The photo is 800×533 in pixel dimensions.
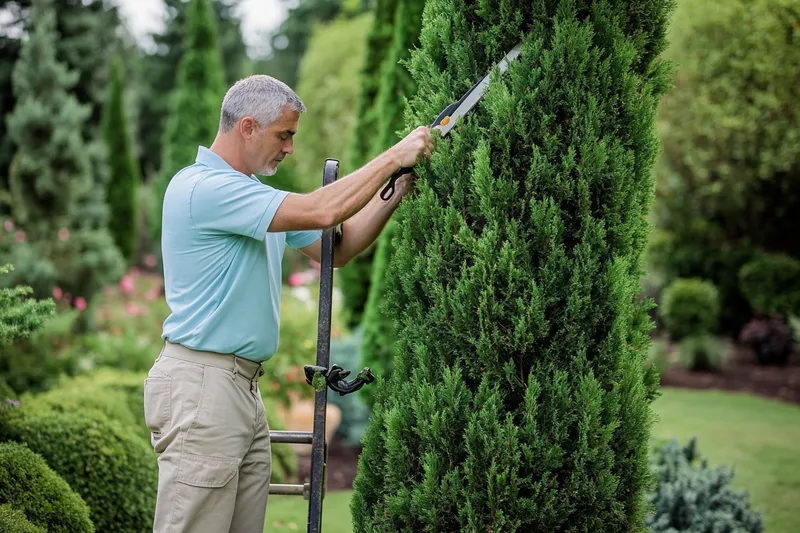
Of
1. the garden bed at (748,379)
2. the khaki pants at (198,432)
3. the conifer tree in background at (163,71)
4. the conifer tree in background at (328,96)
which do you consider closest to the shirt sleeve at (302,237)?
the khaki pants at (198,432)

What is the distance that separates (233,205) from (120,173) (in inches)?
793

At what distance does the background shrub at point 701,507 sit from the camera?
4.59m

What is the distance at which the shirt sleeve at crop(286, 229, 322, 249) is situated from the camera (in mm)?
3369

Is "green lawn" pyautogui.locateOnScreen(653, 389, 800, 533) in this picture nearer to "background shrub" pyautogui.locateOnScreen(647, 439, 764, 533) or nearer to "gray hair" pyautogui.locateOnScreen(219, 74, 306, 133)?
"background shrub" pyautogui.locateOnScreen(647, 439, 764, 533)

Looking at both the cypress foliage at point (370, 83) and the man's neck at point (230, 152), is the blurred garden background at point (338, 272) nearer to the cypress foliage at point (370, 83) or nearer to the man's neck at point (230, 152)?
the cypress foliage at point (370, 83)

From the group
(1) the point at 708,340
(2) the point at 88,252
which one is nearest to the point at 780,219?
(1) the point at 708,340

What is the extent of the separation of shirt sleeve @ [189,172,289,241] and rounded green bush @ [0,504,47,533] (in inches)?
56.7

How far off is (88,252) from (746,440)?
9.56 metres

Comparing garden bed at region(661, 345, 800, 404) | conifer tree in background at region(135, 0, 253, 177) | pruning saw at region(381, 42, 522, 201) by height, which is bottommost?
garden bed at region(661, 345, 800, 404)

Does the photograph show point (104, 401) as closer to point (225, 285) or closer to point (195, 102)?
point (225, 285)

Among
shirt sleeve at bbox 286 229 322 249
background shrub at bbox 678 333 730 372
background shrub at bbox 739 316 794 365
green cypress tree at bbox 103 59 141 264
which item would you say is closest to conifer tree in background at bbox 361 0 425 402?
shirt sleeve at bbox 286 229 322 249

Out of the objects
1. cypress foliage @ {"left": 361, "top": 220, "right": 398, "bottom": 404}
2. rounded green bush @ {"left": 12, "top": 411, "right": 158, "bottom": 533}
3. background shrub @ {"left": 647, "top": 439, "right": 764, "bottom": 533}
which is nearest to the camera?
rounded green bush @ {"left": 12, "top": 411, "right": 158, "bottom": 533}

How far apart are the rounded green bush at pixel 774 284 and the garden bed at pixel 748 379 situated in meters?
1.15

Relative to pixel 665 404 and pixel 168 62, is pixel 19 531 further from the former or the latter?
pixel 168 62
